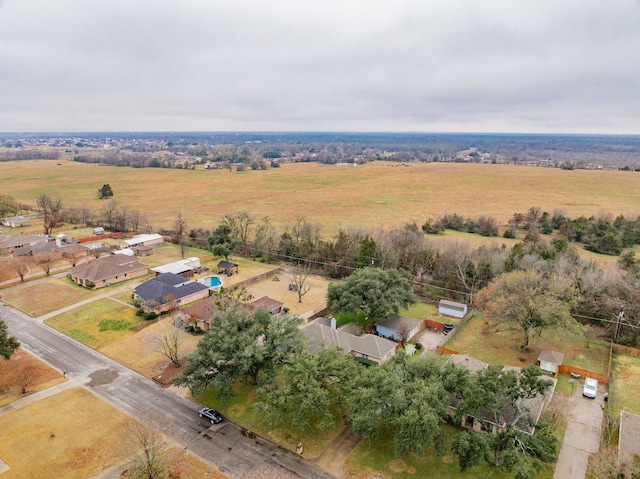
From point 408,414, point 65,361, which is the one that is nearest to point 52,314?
point 65,361

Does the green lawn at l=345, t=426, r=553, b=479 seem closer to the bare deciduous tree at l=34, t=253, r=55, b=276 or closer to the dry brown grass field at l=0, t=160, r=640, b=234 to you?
the bare deciduous tree at l=34, t=253, r=55, b=276

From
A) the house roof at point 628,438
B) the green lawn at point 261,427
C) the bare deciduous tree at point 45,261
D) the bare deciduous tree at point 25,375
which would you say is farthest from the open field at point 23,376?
the house roof at point 628,438

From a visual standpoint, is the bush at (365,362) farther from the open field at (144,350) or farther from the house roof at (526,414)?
the open field at (144,350)

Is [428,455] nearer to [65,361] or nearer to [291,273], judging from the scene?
[65,361]

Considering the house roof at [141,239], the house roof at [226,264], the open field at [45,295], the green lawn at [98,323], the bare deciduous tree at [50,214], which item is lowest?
the green lawn at [98,323]

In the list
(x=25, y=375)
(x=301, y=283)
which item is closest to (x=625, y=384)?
(x=301, y=283)

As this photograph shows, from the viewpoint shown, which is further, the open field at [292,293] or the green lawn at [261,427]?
the open field at [292,293]
